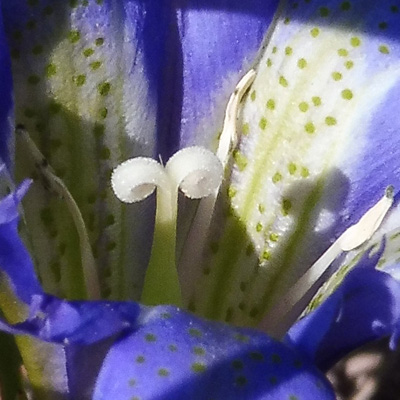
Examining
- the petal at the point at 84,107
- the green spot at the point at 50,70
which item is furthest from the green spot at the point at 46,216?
the green spot at the point at 50,70

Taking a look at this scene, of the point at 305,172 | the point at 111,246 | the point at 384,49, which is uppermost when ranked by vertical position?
the point at 384,49

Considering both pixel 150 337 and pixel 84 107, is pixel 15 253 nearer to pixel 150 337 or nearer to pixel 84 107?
pixel 150 337

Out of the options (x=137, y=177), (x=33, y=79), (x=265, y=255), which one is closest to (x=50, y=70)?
(x=33, y=79)

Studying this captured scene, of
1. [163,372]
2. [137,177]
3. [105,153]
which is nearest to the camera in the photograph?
[163,372]

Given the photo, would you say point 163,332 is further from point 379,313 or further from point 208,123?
point 208,123

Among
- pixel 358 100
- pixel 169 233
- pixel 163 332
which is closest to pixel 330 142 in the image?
pixel 358 100

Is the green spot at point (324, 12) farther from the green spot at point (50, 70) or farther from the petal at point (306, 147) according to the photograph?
the green spot at point (50, 70)
